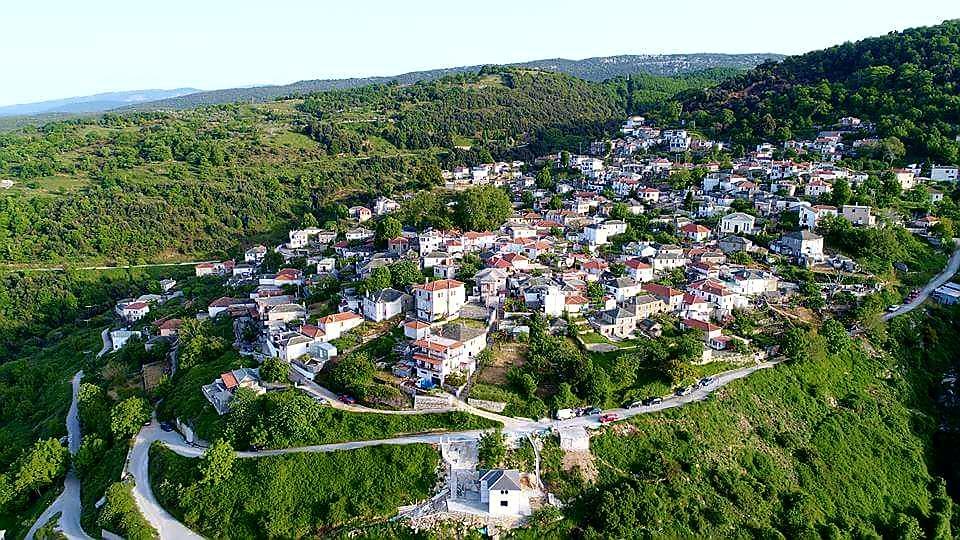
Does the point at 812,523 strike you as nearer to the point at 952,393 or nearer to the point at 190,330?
the point at 952,393

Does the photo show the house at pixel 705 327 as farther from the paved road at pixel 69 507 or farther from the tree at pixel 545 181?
the tree at pixel 545 181

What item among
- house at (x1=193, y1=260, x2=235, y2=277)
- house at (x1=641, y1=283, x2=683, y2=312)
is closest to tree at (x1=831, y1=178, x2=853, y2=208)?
house at (x1=641, y1=283, x2=683, y2=312)

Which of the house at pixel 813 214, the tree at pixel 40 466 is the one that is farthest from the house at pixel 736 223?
the tree at pixel 40 466

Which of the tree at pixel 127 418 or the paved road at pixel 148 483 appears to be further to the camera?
the tree at pixel 127 418

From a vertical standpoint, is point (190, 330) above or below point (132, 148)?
below

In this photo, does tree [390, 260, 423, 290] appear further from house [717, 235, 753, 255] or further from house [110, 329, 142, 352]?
house [717, 235, 753, 255]

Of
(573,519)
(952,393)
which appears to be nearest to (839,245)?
(952,393)

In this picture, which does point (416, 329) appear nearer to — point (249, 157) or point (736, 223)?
point (736, 223)
